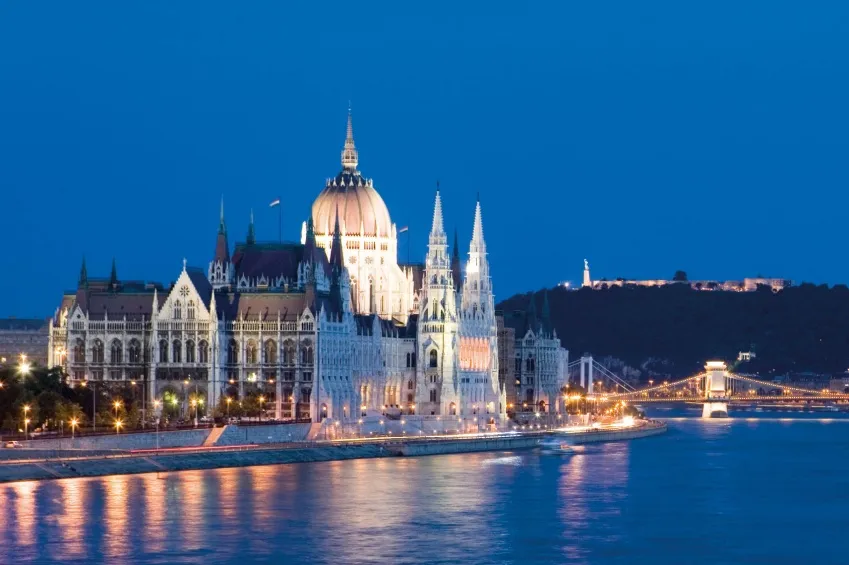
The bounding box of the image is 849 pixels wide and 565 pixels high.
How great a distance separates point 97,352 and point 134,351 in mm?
2596

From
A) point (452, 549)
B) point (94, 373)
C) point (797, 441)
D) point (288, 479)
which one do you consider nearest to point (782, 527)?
point (452, 549)

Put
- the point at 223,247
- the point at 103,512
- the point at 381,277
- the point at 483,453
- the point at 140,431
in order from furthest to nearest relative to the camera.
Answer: the point at 381,277, the point at 223,247, the point at 483,453, the point at 140,431, the point at 103,512

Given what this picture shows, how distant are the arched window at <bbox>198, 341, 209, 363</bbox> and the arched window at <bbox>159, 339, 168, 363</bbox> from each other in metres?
2.41

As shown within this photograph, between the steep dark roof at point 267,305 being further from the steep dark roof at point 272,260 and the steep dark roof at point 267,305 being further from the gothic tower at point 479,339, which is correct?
the gothic tower at point 479,339

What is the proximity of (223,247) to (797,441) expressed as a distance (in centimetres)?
4696

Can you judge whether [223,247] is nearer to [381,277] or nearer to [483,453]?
[381,277]

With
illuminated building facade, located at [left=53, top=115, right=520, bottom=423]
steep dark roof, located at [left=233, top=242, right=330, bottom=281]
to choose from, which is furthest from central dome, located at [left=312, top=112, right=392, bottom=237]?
steep dark roof, located at [left=233, top=242, right=330, bottom=281]

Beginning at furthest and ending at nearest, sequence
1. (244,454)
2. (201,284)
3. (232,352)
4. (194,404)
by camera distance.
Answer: (201,284)
(232,352)
(194,404)
(244,454)

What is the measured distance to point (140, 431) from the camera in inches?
4801

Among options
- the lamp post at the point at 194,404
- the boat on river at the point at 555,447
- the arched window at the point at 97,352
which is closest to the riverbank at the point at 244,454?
the boat on river at the point at 555,447

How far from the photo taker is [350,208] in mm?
172375

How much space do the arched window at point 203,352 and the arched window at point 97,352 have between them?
24.2ft

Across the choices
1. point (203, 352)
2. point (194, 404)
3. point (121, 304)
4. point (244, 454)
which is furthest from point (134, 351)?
point (244, 454)

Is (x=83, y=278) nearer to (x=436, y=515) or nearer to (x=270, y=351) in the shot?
(x=270, y=351)
